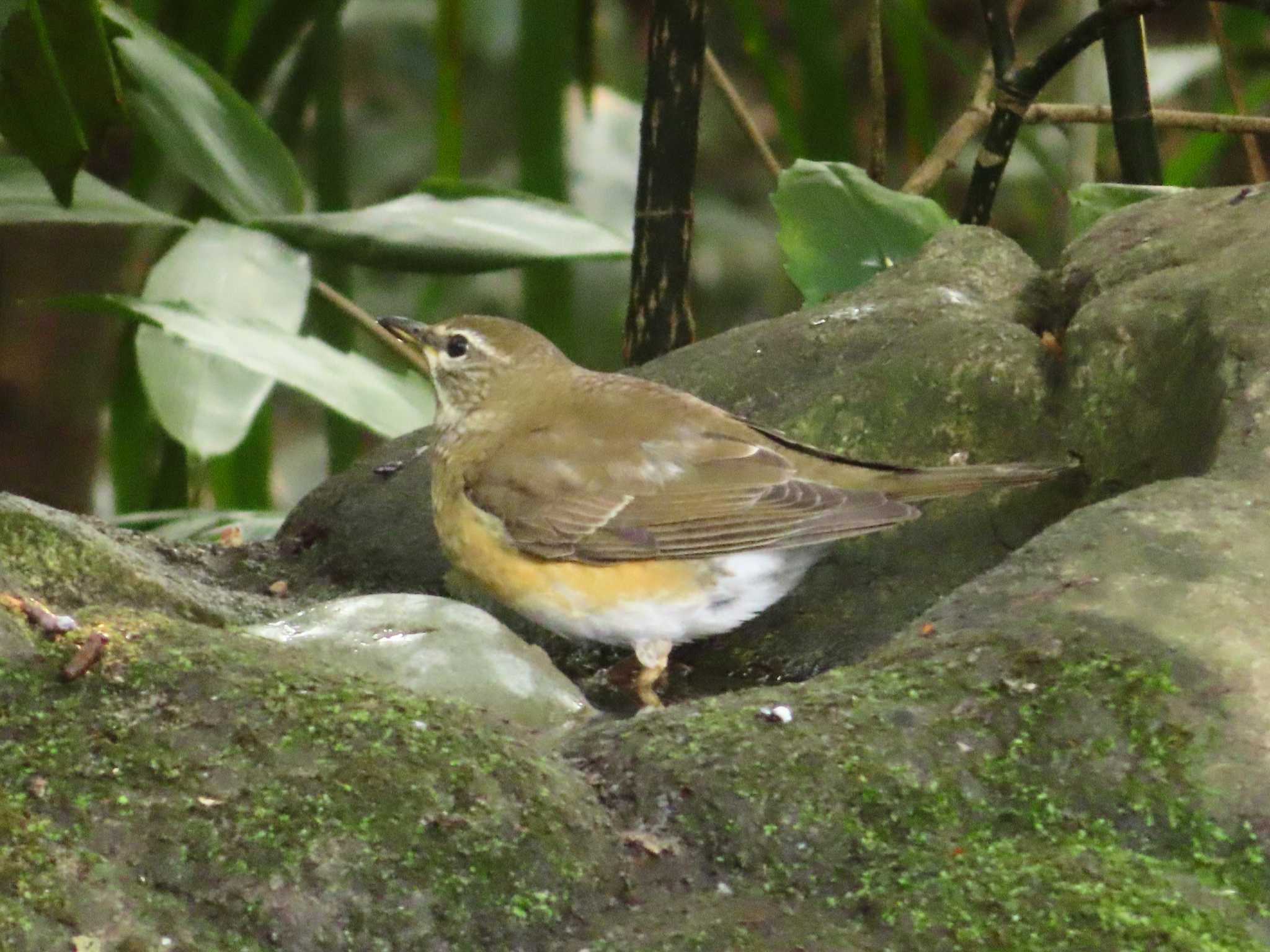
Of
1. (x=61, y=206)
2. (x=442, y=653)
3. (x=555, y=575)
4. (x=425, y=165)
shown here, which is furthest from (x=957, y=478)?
(x=425, y=165)

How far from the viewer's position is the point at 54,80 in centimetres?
419

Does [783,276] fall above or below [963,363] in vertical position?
below

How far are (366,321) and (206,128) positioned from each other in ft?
2.64

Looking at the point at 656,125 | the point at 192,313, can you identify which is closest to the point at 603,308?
the point at 656,125

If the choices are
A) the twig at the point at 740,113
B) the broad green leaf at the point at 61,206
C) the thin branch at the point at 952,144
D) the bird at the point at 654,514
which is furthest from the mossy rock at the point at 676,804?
the twig at the point at 740,113

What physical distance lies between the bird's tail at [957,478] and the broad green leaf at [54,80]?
2062 mm

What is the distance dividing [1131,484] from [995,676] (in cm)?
142

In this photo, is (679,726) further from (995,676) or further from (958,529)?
(958,529)

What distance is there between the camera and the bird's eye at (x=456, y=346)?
4973 millimetres

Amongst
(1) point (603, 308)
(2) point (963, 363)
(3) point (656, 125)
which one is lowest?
(1) point (603, 308)

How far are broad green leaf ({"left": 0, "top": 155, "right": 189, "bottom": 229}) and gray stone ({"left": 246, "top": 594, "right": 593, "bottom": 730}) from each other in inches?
75.5

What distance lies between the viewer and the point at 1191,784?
8.37ft

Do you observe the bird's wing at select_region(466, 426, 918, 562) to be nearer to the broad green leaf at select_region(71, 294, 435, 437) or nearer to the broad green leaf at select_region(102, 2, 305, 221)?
the broad green leaf at select_region(71, 294, 435, 437)

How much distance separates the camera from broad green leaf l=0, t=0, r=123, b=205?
165 inches
